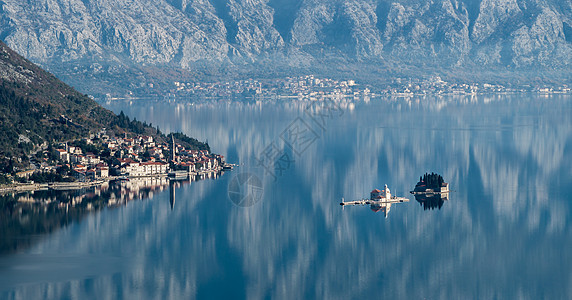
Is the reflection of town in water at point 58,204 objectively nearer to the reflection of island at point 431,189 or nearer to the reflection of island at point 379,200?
the reflection of island at point 379,200

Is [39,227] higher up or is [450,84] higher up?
[450,84]

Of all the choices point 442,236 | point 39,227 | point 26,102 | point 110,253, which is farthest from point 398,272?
point 26,102

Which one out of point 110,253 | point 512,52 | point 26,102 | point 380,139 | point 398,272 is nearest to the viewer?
point 398,272

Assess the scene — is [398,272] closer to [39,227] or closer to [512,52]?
[39,227]

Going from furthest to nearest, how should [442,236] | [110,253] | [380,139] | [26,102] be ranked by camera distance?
1. [380,139]
2. [26,102]
3. [442,236]
4. [110,253]

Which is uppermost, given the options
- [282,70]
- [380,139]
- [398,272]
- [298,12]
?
[298,12]

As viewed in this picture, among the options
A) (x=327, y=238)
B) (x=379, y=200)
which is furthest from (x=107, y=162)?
(x=327, y=238)
